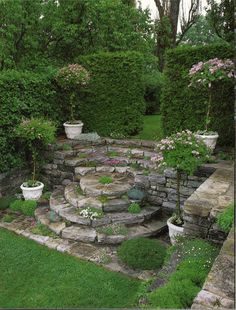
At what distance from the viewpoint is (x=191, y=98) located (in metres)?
8.00

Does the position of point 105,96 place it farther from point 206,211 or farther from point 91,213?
point 206,211

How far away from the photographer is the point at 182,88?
8.07 meters

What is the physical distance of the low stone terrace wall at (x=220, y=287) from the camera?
2.99m

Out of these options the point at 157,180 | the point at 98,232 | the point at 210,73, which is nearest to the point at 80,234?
the point at 98,232

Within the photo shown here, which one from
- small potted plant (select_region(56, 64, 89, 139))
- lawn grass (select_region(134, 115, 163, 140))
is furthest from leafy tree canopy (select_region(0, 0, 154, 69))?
lawn grass (select_region(134, 115, 163, 140))

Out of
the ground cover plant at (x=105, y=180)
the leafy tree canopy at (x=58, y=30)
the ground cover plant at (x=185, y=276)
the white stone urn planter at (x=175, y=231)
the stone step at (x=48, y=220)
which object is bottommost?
the stone step at (x=48, y=220)

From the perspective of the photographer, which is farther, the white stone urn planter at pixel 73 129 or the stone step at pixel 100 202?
the white stone urn planter at pixel 73 129

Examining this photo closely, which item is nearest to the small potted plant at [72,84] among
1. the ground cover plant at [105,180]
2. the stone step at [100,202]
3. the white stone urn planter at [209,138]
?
the ground cover plant at [105,180]

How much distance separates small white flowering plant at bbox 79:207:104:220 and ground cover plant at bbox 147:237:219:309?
Result: 5.79 ft

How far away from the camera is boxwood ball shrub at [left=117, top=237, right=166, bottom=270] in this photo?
16.5 ft

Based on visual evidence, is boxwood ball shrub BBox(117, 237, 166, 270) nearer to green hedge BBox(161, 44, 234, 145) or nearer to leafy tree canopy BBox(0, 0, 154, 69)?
green hedge BBox(161, 44, 234, 145)

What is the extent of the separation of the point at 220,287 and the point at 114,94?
7.08 m

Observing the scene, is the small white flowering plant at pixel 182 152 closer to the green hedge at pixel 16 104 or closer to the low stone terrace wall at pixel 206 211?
the low stone terrace wall at pixel 206 211

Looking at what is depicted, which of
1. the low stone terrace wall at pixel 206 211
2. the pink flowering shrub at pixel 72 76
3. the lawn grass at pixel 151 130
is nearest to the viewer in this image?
the low stone terrace wall at pixel 206 211
